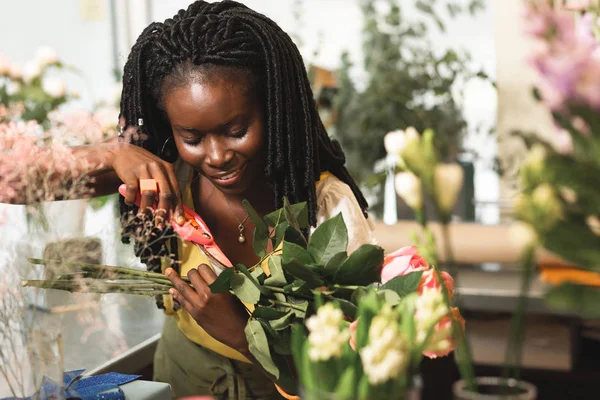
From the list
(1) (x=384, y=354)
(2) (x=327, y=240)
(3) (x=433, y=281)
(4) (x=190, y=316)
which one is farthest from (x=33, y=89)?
(1) (x=384, y=354)

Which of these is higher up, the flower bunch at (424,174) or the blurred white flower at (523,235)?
the flower bunch at (424,174)

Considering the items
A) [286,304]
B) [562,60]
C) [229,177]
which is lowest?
[286,304]

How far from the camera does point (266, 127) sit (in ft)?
3.10

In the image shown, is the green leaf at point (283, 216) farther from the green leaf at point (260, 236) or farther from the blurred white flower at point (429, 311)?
the blurred white flower at point (429, 311)

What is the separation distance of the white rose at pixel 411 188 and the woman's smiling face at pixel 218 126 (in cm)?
45

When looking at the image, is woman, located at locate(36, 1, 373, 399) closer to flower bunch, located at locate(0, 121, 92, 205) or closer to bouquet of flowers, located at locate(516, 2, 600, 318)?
flower bunch, located at locate(0, 121, 92, 205)

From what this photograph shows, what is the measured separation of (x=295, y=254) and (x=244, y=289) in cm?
9

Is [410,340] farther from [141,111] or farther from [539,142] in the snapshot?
[141,111]

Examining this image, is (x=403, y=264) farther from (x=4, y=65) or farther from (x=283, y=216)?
(x=4, y=65)

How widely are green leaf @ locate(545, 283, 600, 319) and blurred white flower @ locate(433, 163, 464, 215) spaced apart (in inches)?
3.2

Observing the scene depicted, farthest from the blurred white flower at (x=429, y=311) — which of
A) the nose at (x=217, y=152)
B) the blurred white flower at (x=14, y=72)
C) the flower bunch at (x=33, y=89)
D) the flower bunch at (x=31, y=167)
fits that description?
the blurred white flower at (x=14, y=72)

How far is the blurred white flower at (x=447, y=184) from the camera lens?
0.44 meters

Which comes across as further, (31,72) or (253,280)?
(31,72)

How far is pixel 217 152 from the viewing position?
899 mm
